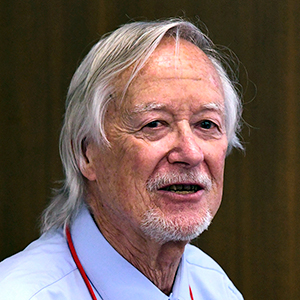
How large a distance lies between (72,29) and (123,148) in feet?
2.73

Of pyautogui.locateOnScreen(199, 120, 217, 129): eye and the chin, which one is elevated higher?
pyautogui.locateOnScreen(199, 120, 217, 129): eye

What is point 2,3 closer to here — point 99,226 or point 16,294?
point 99,226

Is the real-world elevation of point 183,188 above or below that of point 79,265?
above

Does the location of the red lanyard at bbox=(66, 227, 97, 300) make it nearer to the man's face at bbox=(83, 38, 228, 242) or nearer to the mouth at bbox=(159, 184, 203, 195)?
the man's face at bbox=(83, 38, 228, 242)

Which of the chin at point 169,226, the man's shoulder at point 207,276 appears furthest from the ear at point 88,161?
the man's shoulder at point 207,276

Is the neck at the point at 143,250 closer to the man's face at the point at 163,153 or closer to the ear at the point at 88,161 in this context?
the man's face at the point at 163,153

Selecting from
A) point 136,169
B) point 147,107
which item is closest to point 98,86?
point 147,107

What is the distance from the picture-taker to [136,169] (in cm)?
143

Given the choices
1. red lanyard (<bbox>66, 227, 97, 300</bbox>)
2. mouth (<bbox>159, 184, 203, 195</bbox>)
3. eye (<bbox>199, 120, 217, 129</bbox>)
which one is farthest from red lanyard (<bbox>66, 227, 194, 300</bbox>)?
eye (<bbox>199, 120, 217, 129</bbox>)

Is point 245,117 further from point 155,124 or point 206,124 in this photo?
point 155,124

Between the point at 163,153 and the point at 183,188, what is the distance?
0.13 m

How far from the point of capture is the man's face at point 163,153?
4.66 ft

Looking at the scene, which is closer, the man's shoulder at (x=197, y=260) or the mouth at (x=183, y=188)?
the mouth at (x=183, y=188)

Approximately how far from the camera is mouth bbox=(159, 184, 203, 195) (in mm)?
1439
